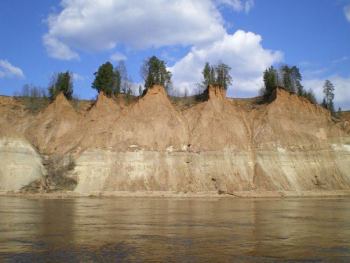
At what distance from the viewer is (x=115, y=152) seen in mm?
52031

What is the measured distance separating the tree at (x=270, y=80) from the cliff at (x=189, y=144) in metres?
3.42

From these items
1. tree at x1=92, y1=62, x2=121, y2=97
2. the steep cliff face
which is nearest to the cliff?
the steep cliff face

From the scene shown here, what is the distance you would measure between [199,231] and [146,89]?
43293 mm

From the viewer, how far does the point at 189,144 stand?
5472 centimetres

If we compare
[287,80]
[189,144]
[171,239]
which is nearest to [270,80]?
[287,80]

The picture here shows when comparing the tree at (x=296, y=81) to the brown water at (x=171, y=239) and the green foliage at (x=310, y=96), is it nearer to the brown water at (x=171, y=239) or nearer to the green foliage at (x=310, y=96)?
the green foliage at (x=310, y=96)

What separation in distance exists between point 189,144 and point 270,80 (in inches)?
742

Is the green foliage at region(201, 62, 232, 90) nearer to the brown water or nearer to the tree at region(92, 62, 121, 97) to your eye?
the tree at region(92, 62, 121, 97)

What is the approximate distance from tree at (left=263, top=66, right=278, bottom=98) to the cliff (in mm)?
3423

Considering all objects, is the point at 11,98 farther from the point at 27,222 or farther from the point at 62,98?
the point at 27,222

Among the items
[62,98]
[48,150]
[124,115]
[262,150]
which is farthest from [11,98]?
[262,150]

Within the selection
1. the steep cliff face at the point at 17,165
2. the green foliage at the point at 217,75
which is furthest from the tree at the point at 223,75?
the steep cliff face at the point at 17,165

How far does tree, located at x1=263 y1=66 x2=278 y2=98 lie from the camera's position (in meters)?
65.1

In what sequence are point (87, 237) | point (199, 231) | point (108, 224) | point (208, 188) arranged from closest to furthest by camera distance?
point (87, 237) → point (199, 231) → point (108, 224) → point (208, 188)
